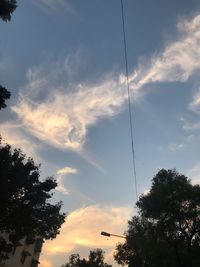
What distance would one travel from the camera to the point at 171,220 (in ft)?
144

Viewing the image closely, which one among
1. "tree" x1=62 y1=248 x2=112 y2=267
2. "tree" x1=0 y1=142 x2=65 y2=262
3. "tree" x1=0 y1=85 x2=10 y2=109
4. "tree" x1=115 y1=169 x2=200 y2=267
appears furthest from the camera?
"tree" x1=62 y1=248 x2=112 y2=267

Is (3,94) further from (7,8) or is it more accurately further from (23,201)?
(23,201)

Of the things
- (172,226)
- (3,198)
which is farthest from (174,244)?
(3,198)

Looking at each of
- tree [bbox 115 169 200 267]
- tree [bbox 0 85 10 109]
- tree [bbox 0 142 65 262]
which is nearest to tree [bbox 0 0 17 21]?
tree [bbox 0 85 10 109]

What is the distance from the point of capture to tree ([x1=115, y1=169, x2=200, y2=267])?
43031 millimetres

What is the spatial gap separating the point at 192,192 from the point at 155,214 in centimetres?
529

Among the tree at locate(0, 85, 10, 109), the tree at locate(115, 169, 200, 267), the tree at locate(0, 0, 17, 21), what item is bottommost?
the tree at locate(0, 85, 10, 109)

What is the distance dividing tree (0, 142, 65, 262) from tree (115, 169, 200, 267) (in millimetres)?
12954

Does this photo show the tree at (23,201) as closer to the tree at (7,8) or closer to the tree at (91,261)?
the tree at (7,8)

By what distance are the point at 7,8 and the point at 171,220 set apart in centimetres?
3488

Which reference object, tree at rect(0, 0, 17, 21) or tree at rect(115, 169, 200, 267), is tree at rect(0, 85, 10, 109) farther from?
tree at rect(115, 169, 200, 267)

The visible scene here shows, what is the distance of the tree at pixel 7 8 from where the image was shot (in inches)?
619

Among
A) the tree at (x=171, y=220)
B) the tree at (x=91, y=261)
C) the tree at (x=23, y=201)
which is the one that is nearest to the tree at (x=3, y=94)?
the tree at (x=23, y=201)

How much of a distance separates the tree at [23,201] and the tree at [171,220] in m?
13.0
